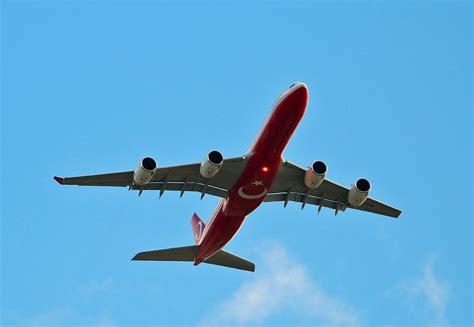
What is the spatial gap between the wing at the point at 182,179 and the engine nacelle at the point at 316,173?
11.5 feet

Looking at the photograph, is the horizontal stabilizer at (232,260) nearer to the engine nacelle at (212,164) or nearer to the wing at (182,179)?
the wing at (182,179)

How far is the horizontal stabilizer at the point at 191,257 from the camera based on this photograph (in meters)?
45.9

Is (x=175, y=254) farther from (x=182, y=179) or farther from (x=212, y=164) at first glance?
(x=212, y=164)

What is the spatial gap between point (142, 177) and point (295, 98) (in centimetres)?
817

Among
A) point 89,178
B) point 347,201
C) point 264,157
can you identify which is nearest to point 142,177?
point 89,178

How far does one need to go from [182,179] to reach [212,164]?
3.45 meters

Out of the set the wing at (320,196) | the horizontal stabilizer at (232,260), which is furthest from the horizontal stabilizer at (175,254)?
the wing at (320,196)

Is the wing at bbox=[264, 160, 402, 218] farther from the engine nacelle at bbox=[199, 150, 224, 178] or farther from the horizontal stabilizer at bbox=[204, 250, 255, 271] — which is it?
the engine nacelle at bbox=[199, 150, 224, 178]

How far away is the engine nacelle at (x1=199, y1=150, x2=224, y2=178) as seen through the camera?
40906 millimetres

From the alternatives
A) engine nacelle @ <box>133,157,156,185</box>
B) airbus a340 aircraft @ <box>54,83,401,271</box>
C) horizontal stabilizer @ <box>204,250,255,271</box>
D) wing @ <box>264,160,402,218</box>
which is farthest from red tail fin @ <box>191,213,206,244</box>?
engine nacelle @ <box>133,157,156,185</box>

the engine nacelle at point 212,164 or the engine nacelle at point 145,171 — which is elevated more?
the engine nacelle at point 212,164

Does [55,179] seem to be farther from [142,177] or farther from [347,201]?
[347,201]

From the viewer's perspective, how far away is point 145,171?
4016 centimetres

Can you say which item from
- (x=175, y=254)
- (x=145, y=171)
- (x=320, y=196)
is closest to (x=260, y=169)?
(x=145, y=171)
